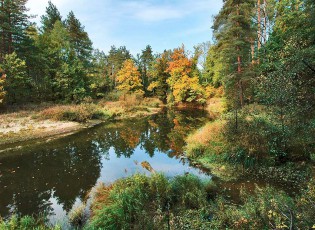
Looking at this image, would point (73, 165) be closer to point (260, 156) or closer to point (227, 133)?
point (227, 133)

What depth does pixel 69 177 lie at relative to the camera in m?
11.0

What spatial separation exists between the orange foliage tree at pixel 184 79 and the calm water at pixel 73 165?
742 inches

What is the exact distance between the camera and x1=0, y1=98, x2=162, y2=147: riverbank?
1911cm

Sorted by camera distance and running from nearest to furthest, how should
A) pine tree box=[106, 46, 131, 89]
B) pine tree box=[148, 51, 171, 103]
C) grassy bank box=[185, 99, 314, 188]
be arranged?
grassy bank box=[185, 99, 314, 188] → pine tree box=[148, 51, 171, 103] → pine tree box=[106, 46, 131, 89]

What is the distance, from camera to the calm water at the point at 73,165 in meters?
8.80

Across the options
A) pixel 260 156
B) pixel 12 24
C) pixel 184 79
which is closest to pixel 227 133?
pixel 260 156

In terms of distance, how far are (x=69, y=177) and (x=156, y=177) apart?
571cm

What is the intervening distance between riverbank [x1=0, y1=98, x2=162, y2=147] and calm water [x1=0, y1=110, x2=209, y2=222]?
7.44ft

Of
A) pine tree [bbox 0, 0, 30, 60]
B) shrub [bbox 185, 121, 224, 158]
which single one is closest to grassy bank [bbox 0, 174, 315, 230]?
shrub [bbox 185, 121, 224, 158]

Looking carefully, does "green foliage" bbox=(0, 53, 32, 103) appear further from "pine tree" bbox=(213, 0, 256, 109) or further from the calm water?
"pine tree" bbox=(213, 0, 256, 109)

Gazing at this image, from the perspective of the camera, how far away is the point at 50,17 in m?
40.9

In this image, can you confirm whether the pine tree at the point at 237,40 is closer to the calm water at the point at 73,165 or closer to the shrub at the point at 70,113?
the calm water at the point at 73,165

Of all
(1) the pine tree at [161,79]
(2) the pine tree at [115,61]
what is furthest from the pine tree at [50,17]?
(1) the pine tree at [161,79]

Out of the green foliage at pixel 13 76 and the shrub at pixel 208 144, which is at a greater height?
the green foliage at pixel 13 76
